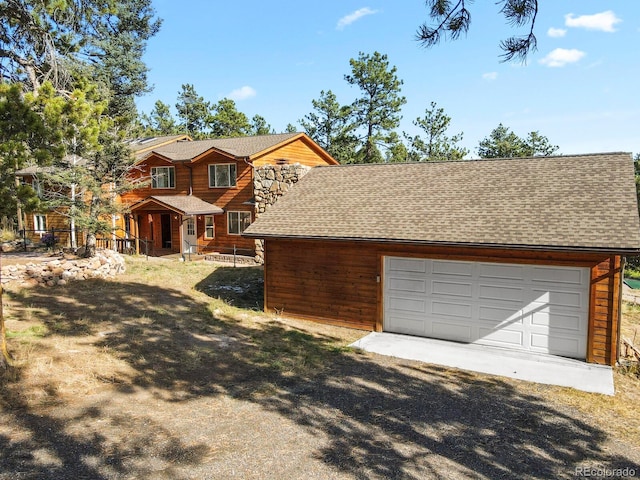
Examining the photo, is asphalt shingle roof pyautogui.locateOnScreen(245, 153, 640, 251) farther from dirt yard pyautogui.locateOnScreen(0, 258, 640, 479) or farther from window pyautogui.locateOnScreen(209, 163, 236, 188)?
window pyautogui.locateOnScreen(209, 163, 236, 188)

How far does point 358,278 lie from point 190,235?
16.8 meters

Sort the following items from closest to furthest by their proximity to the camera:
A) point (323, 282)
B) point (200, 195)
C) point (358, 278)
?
point (358, 278), point (323, 282), point (200, 195)

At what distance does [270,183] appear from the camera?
24000 mm

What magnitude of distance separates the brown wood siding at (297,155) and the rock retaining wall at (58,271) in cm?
1091

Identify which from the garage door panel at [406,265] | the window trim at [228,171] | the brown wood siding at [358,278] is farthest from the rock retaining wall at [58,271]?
the garage door panel at [406,265]

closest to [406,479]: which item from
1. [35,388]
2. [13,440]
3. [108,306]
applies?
[13,440]

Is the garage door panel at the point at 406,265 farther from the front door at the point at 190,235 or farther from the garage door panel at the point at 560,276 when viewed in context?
the front door at the point at 190,235

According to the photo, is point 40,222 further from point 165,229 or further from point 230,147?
point 230,147

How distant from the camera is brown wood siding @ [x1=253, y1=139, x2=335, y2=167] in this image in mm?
27234

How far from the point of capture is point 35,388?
8.14 meters

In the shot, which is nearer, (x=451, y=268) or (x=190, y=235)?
(x=451, y=268)

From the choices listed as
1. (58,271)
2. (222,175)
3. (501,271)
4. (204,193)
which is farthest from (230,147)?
(501,271)

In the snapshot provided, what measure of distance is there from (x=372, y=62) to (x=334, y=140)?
8.04 metres

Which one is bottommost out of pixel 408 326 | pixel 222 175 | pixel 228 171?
pixel 408 326
